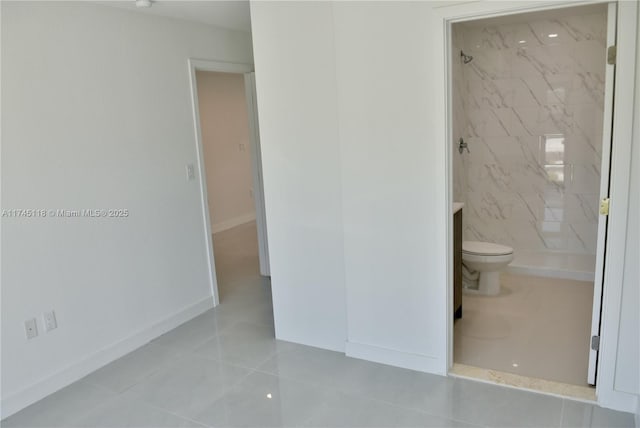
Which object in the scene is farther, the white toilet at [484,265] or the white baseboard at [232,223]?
the white baseboard at [232,223]

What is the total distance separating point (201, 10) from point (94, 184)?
1425mm

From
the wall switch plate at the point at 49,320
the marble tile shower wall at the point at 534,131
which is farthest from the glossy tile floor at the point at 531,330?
the wall switch plate at the point at 49,320

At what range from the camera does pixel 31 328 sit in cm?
275

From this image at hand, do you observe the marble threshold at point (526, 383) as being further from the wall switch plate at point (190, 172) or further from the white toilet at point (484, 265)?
the wall switch plate at point (190, 172)

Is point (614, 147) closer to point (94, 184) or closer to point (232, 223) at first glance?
point (94, 184)

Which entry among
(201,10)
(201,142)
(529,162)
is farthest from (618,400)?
(201,10)

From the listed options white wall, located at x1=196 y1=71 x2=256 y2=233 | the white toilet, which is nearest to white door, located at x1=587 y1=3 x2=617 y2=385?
the white toilet

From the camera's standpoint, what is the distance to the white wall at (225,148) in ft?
22.0

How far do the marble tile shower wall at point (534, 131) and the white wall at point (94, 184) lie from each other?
2.61 m

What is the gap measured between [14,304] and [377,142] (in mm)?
2188

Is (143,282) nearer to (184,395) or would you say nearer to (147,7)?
(184,395)

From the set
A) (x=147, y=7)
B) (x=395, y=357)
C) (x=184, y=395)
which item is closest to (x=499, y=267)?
(x=395, y=357)

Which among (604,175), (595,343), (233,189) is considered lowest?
(595,343)

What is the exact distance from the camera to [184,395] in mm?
2770
